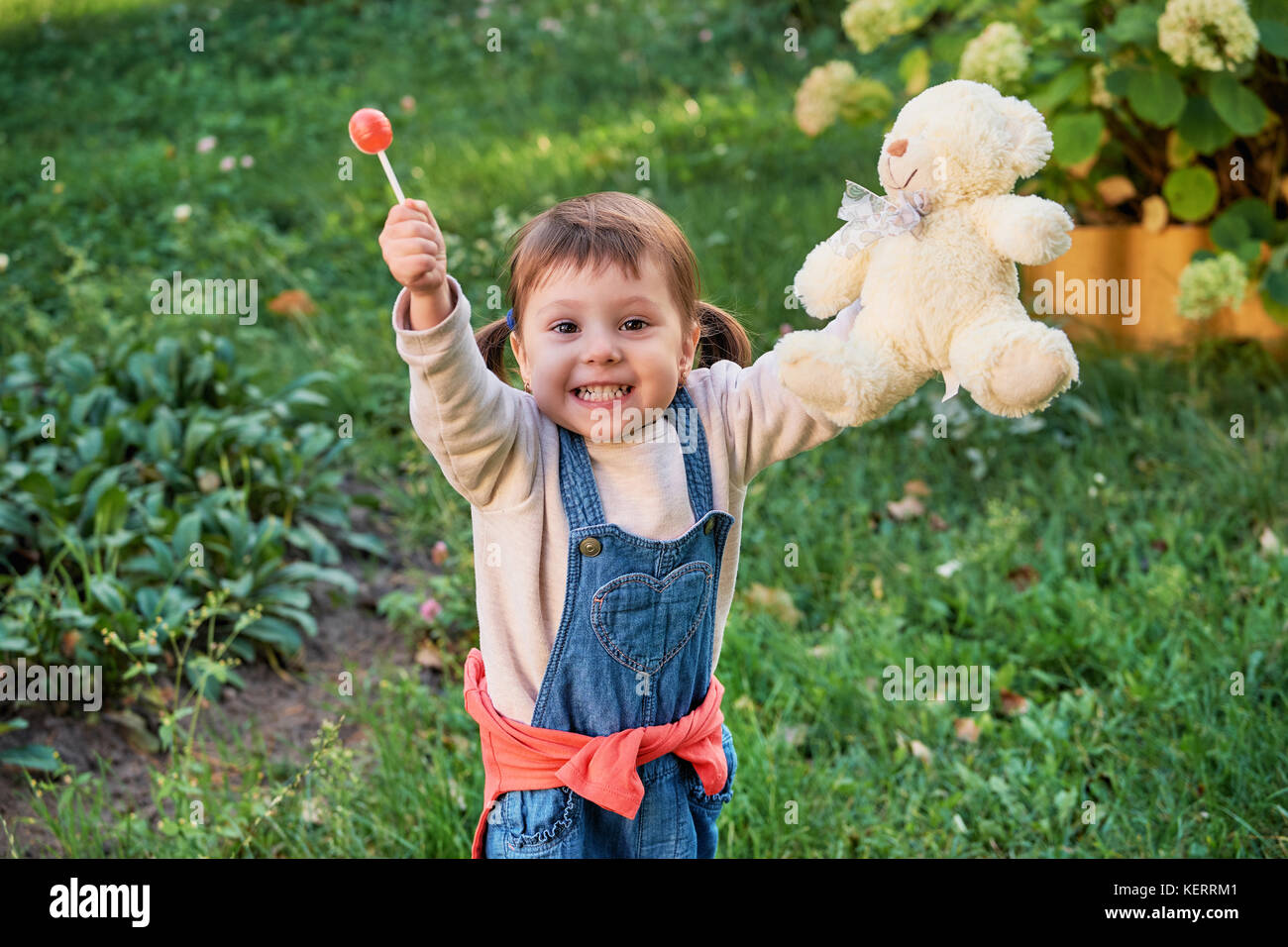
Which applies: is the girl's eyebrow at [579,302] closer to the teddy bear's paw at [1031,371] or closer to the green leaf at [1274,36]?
the teddy bear's paw at [1031,371]

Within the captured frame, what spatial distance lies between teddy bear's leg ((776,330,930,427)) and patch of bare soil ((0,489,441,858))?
1.72 m

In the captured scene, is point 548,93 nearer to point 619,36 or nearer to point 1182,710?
point 619,36

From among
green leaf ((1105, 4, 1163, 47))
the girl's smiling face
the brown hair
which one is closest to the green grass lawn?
the brown hair

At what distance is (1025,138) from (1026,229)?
5.5 inches

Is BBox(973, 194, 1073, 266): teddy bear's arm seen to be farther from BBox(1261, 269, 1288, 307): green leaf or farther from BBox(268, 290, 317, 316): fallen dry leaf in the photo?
BBox(268, 290, 317, 316): fallen dry leaf

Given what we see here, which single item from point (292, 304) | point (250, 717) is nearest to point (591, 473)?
point (250, 717)

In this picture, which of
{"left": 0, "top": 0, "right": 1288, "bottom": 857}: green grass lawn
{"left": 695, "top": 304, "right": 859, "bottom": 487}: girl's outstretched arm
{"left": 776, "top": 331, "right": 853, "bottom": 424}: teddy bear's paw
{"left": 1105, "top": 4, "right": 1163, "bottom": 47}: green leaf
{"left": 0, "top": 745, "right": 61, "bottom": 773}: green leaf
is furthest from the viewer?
{"left": 1105, "top": 4, "right": 1163, "bottom": 47}: green leaf

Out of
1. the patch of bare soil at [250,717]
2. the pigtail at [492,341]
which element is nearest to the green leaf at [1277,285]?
the patch of bare soil at [250,717]

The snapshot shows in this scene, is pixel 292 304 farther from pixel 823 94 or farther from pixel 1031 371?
pixel 1031 371

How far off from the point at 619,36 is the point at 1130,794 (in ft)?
21.3

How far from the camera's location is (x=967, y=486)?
3.52 metres

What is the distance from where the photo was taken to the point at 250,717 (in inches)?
108

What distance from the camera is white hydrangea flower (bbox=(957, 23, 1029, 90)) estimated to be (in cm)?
341

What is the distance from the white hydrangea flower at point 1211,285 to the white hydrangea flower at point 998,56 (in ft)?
2.50
